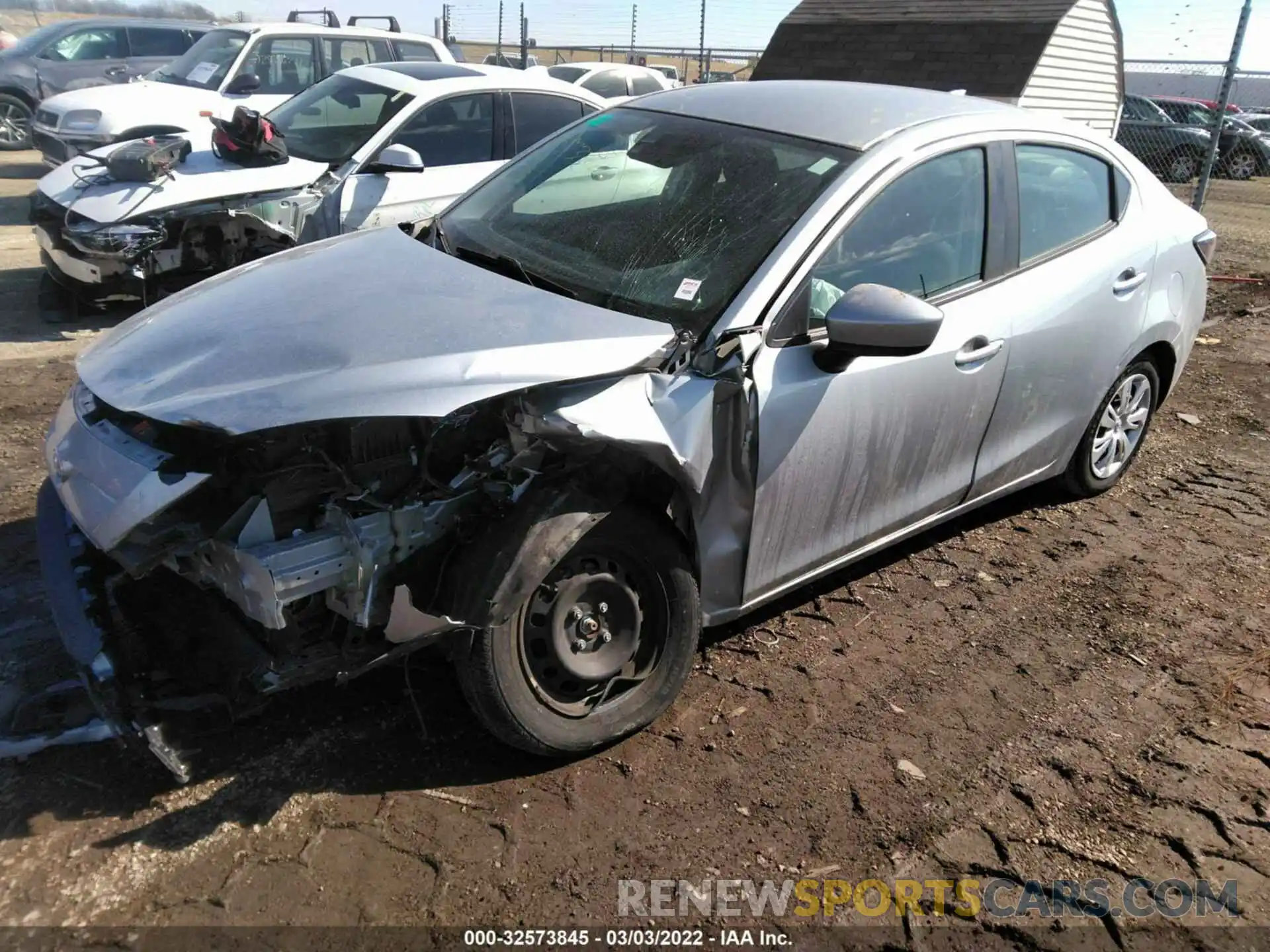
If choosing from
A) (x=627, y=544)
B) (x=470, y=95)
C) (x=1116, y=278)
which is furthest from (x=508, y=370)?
(x=470, y=95)

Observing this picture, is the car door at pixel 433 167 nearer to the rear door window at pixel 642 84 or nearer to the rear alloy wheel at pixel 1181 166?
the rear door window at pixel 642 84

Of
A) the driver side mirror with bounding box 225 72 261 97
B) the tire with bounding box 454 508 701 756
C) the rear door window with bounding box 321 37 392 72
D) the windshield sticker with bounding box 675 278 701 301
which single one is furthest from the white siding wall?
the tire with bounding box 454 508 701 756

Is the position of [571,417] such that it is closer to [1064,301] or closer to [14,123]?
[1064,301]

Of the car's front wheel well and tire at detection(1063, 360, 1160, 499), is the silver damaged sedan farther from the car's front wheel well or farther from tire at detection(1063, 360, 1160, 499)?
the car's front wheel well

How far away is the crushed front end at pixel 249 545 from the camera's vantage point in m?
2.45

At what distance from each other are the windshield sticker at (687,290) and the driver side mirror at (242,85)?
8431 millimetres

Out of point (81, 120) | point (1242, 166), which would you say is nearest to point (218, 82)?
point (81, 120)

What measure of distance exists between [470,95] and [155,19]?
10.1m

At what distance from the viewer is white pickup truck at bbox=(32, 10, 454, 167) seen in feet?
30.6

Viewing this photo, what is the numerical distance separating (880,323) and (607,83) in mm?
13456

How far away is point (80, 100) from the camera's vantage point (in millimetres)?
9602

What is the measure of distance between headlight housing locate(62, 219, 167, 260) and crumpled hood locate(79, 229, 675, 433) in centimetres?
353

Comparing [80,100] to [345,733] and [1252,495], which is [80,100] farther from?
[1252,495]

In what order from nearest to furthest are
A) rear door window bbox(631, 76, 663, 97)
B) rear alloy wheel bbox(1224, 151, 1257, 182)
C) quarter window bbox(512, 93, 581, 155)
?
quarter window bbox(512, 93, 581, 155)
rear door window bbox(631, 76, 663, 97)
rear alloy wheel bbox(1224, 151, 1257, 182)
